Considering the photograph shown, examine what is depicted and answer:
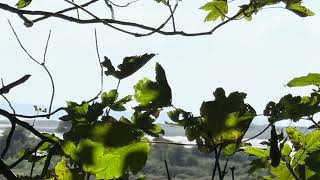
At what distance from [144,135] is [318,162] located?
0.52 metres

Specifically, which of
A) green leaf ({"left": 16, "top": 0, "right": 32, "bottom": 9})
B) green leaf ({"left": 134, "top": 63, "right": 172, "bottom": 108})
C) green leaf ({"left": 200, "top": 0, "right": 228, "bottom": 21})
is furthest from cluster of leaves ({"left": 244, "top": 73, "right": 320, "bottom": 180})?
green leaf ({"left": 16, "top": 0, "right": 32, "bottom": 9})

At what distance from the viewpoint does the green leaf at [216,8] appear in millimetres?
2036

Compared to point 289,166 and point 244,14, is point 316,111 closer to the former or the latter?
point 289,166

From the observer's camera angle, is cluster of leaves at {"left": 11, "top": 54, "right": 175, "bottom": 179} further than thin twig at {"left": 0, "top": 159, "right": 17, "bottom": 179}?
No

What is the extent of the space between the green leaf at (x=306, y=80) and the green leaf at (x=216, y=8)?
2.74 ft

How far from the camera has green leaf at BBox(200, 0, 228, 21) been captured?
6.68 feet

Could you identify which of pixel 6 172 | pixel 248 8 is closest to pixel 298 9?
pixel 248 8

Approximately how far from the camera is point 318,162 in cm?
128

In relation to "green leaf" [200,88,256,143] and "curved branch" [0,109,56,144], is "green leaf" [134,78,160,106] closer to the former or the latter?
"green leaf" [200,88,256,143]

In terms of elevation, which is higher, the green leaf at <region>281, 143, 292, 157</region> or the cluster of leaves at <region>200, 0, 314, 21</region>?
the cluster of leaves at <region>200, 0, 314, 21</region>

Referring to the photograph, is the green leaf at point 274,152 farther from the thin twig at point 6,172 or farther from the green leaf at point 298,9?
the green leaf at point 298,9

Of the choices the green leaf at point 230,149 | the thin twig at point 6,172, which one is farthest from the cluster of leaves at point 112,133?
the green leaf at point 230,149

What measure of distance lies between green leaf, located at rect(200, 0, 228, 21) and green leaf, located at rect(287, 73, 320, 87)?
0.84 m

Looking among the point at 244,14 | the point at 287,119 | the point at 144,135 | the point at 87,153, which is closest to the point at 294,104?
the point at 287,119
